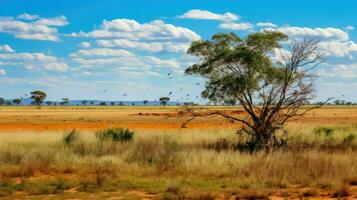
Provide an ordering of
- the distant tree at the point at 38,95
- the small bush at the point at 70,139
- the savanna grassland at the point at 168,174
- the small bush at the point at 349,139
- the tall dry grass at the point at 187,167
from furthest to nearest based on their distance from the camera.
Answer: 1. the distant tree at the point at 38,95
2. the small bush at the point at 349,139
3. the small bush at the point at 70,139
4. the tall dry grass at the point at 187,167
5. the savanna grassland at the point at 168,174

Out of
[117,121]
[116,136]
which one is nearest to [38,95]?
[117,121]

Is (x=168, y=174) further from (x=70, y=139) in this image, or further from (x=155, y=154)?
(x=70, y=139)

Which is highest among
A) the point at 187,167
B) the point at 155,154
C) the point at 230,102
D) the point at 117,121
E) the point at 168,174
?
the point at 230,102

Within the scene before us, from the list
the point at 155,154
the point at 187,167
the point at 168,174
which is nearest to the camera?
the point at 168,174

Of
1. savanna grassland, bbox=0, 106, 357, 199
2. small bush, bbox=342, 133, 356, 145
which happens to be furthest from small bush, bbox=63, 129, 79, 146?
small bush, bbox=342, 133, 356, 145

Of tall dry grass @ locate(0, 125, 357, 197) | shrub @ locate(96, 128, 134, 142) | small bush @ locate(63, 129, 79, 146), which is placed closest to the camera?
tall dry grass @ locate(0, 125, 357, 197)

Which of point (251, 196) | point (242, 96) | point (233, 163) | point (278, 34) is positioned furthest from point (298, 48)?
point (251, 196)

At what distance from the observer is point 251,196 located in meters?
14.0

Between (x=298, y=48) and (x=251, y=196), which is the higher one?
(x=298, y=48)

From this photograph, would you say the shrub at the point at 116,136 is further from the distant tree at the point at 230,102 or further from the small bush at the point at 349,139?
the small bush at the point at 349,139

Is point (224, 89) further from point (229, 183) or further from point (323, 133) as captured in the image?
point (323, 133)

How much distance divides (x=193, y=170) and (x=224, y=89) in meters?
7.42

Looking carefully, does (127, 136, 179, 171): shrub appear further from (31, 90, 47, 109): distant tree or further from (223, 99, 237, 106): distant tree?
(31, 90, 47, 109): distant tree

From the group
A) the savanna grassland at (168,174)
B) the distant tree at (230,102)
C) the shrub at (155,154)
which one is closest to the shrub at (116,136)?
the shrub at (155,154)
